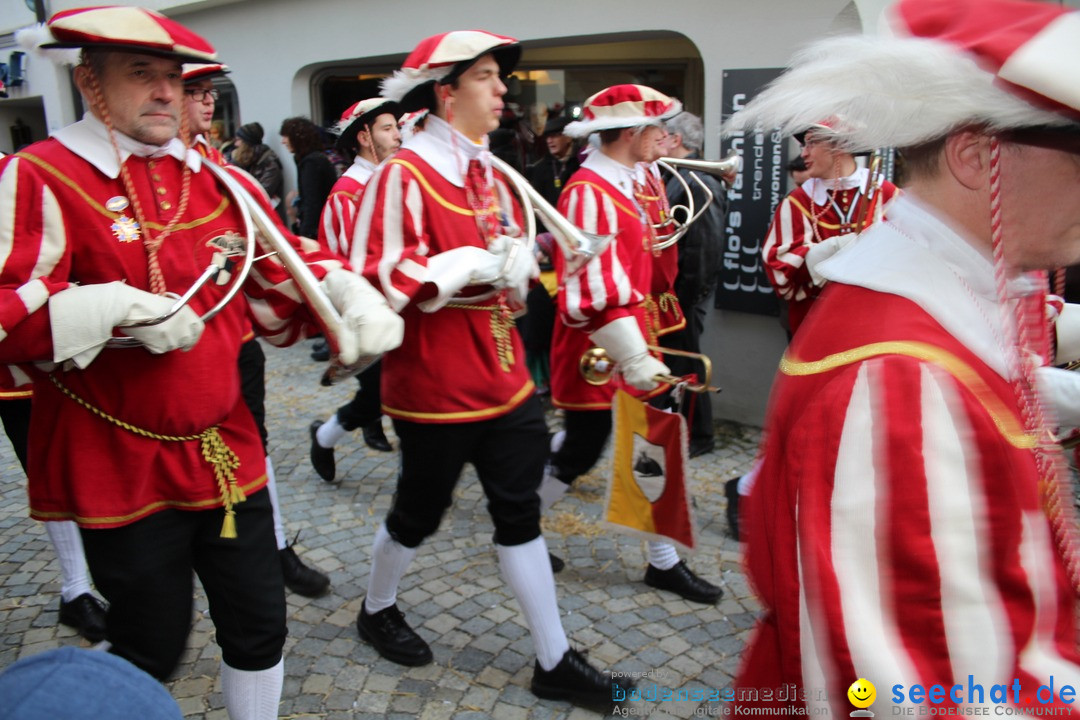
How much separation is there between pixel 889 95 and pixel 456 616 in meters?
2.74

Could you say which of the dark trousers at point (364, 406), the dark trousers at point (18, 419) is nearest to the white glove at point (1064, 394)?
the dark trousers at point (18, 419)

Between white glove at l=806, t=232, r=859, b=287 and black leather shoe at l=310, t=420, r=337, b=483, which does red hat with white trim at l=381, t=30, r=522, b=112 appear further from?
black leather shoe at l=310, t=420, r=337, b=483

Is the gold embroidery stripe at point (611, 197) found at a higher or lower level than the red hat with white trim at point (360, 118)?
lower

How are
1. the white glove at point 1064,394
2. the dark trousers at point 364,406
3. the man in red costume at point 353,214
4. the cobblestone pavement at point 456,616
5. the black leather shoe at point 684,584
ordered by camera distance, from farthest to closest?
the dark trousers at point 364,406 → the man in red costume at point 353,214 → the black leather shoe at point 684,584 → the cobblestone pavement at point 456,616 → the white glove at point 1064,394

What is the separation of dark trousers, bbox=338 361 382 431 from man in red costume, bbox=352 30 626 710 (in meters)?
1.69

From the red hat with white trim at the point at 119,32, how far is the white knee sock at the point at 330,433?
9.21 feet

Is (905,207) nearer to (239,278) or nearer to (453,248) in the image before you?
(239,278)

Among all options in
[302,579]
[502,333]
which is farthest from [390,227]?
[302,579]

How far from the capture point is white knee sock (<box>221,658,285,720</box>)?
87.0 inches

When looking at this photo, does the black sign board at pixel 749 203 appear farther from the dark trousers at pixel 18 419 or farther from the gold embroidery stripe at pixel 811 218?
the dark trousers at pixel 18 419

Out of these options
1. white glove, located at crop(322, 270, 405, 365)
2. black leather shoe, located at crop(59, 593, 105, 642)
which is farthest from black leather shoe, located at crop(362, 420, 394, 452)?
white glove, located at crop(322, 270, 405, 365)

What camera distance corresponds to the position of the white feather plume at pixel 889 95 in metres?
1.02

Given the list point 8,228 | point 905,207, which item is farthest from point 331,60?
point 905,207

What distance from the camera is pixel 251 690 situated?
7.26ft
